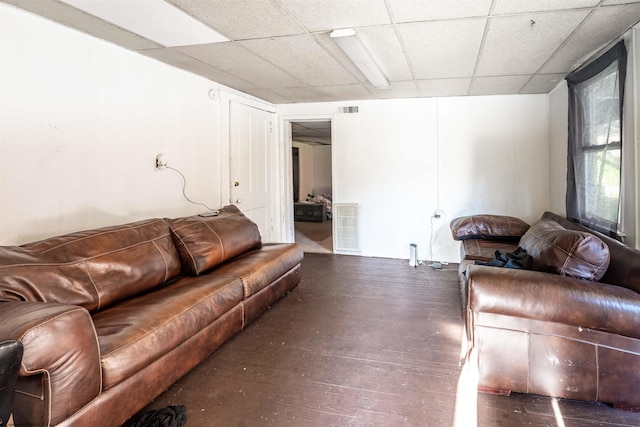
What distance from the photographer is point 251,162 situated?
15.0 feet

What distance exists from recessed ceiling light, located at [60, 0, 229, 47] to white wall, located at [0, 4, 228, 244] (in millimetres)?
397

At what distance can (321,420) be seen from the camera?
A: 65.1 inches

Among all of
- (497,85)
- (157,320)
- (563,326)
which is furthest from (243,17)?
(497,85)

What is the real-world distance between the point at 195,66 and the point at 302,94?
153cm

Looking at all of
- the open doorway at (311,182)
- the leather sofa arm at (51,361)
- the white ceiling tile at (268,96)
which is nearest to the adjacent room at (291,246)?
the leather sofa arm at (51,361)

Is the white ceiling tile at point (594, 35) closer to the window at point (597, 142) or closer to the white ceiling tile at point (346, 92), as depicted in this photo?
the window at point (597, 142)

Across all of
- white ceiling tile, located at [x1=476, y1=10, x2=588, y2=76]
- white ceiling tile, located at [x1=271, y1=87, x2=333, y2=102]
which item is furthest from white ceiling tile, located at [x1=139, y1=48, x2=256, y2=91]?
white ceiling tile, located at [x1=476, y1=10, x2=588, y2=76]

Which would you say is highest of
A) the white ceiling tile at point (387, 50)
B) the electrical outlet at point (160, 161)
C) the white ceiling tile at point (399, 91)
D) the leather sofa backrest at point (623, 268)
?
the white ceiling tile at point (399, 91)

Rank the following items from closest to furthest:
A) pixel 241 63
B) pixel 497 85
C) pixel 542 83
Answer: pixel 241 63 → pixel 542 83 → pixel 497 85

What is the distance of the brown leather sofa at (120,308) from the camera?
1.28 metres

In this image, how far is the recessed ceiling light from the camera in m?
2.10

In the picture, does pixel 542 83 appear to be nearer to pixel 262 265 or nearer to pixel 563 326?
pixel 563 326

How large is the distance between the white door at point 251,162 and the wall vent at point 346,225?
39.8 inches

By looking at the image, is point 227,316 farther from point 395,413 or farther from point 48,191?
point 48,191
